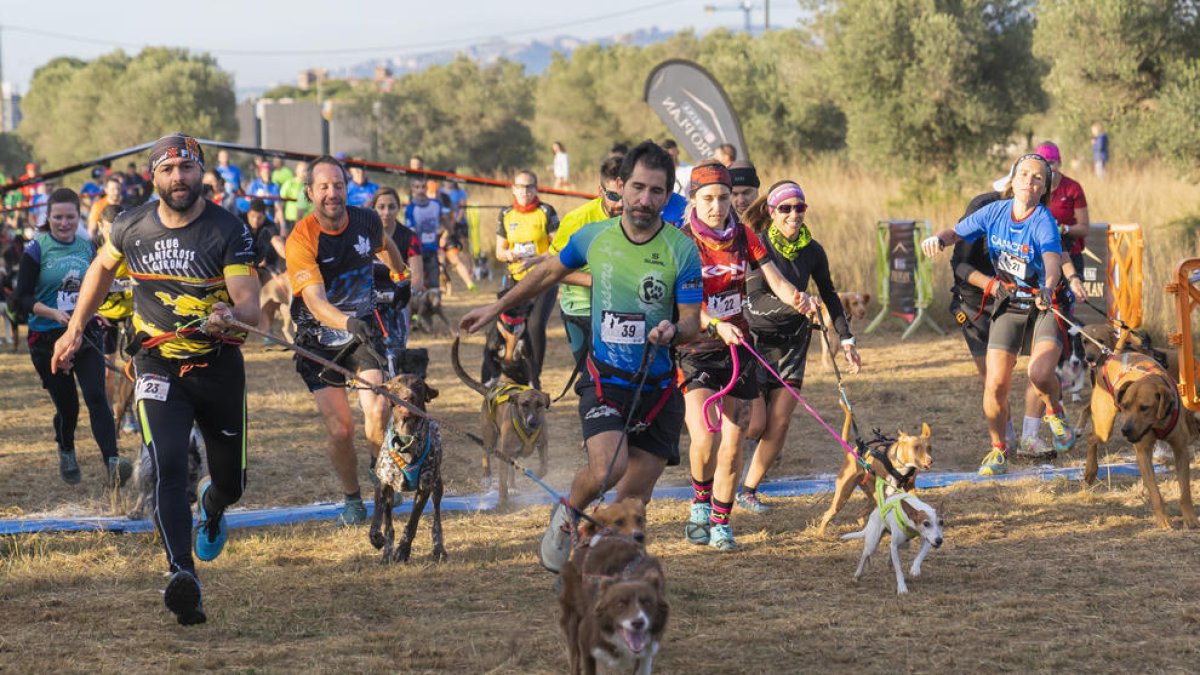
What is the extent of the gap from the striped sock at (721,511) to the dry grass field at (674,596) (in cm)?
23

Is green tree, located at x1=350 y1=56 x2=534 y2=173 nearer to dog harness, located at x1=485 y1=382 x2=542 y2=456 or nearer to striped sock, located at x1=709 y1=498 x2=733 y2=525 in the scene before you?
dog harness, located at x1=485 y1=382 x2=542 y2=456

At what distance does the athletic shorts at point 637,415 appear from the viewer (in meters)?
5.84

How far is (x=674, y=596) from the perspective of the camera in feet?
21.6

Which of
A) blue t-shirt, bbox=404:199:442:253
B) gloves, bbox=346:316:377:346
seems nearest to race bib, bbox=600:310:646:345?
gloves, bbox=346:316:377:346

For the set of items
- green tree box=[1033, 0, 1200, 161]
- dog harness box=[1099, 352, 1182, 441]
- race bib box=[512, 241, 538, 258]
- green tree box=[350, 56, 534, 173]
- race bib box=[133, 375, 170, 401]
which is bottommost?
dog harness box=[1099, 352, 1182, 441]

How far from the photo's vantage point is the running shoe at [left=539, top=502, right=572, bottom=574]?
19.2ft

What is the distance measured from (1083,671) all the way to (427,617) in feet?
9.36

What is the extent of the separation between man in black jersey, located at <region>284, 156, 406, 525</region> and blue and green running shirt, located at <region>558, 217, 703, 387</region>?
1.99 m

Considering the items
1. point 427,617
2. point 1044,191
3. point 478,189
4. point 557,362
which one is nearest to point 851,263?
point 557,362

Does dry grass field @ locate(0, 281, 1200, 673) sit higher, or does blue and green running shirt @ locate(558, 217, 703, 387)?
blue and green running shirt @ locate(558, 217, 703, 387)

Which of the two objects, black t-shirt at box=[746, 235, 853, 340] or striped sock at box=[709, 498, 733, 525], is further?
black t-shirt at box=[746, 235, 853, 340]

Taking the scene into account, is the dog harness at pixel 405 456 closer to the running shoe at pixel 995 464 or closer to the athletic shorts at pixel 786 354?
the athletic shorts at pixel 786 354

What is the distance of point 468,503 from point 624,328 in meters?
3.53

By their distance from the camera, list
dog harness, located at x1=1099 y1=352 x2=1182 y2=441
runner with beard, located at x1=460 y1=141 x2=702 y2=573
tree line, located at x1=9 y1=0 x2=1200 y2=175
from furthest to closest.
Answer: tree line, located at x1=9 y1=0 x2=1200 y2=175, dog harness, located at x1=1099 y1=352 x2=1182 y2=441, runner with beard, located at x1=460 y1=141 x2=702 y2=573
